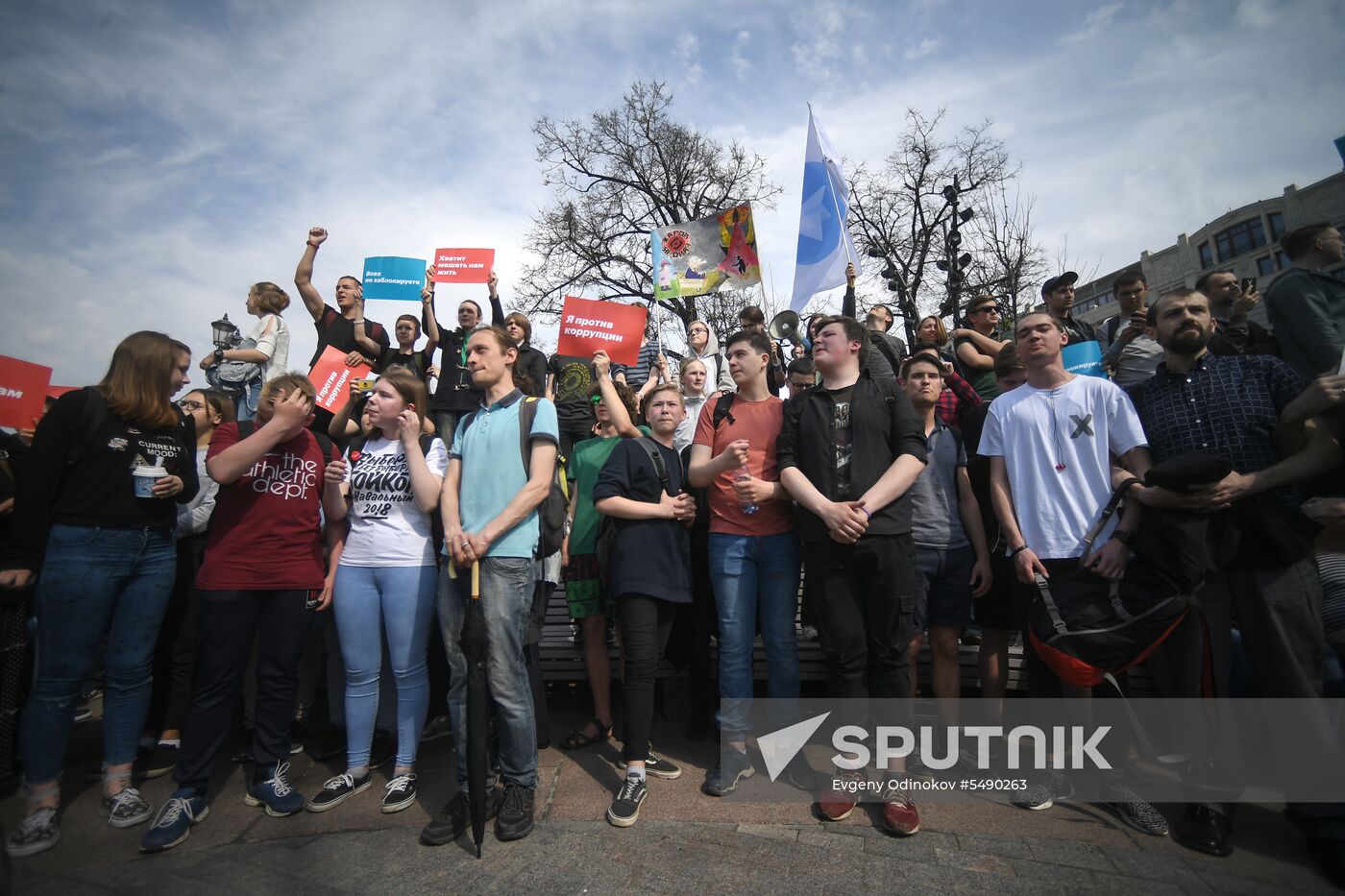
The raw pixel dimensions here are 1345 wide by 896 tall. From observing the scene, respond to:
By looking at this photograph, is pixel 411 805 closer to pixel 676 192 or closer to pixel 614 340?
pixel 614 340

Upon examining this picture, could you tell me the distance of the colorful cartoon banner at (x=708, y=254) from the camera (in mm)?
8070

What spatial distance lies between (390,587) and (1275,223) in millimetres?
65819

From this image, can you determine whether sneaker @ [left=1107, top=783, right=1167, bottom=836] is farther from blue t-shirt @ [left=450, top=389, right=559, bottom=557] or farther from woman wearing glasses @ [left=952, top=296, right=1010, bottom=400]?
woman wearing glasses @ [left=952, top=296, right=1010, bottom=400]

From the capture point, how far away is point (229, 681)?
3.02 metres

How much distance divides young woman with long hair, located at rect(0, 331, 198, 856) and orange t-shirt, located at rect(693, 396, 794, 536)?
2798 millimetres

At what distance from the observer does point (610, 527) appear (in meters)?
3.47

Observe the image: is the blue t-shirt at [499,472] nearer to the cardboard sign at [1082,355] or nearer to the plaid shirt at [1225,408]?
the plaid shirt at [1225,408]

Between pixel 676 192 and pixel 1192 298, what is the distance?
70.8ft

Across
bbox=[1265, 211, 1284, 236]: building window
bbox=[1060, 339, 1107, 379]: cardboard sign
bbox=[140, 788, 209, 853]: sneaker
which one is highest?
bbox=[1265, 211, 1284, 236]: building window

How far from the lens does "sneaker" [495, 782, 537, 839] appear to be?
2.70 meters

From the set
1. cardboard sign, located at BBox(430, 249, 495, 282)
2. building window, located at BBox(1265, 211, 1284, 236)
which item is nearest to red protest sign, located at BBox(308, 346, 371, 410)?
cardboard sign, located at BBox(430, 249, 495, 282)

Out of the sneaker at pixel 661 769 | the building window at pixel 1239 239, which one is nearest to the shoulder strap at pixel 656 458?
the sneaker at pixel 661 769

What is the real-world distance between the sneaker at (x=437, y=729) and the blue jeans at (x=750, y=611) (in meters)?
1.88

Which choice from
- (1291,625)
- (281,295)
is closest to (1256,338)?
(1291,625)
